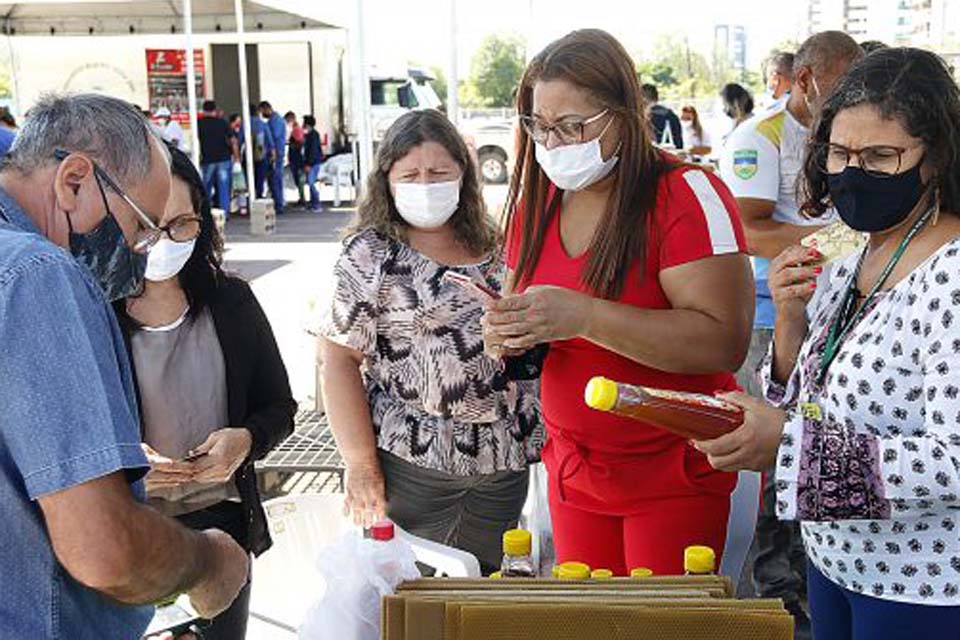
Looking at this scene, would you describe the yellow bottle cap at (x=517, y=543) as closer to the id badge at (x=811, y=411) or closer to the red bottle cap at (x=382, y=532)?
the red bottle cap at (x=382, y=532)

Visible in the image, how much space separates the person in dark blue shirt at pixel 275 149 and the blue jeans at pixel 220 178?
1.04m

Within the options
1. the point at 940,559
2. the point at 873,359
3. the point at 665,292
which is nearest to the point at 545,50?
the point at 665,292

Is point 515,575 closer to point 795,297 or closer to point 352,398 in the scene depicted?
point 795,297

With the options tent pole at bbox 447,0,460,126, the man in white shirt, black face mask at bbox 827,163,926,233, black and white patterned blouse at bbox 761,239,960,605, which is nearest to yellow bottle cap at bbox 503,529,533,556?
black and white patterned blouse at bbox 761,239,960,605

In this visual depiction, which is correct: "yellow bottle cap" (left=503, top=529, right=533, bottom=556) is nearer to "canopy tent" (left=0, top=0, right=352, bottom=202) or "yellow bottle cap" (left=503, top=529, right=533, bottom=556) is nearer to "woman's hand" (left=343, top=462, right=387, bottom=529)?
"woman's hand" (left=343, top=462, right=387, bottom=529)

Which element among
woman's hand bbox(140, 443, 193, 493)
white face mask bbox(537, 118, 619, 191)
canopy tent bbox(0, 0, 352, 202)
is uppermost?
canopy tent bbox(0, 0, 352, 202)

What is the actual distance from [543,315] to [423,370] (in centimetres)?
78

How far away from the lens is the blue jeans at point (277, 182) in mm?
17969

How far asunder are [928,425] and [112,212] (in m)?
1.27

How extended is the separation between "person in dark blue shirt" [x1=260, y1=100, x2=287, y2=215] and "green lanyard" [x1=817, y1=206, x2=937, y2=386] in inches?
646

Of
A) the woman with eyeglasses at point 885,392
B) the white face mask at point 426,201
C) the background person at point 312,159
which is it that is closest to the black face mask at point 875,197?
the woman with eyeglasses at point 885,392

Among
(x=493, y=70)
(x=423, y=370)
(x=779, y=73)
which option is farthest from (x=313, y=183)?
(x=493, y=70)

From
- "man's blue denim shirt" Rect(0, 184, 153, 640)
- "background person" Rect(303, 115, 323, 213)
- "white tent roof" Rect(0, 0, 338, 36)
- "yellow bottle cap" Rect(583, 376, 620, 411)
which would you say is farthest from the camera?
"background person" Rect(303, 115, 323, 213)

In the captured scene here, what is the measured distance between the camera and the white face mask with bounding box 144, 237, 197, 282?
2.47 meters
